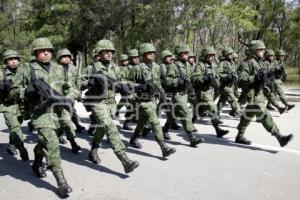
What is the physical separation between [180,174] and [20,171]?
2.26 metres

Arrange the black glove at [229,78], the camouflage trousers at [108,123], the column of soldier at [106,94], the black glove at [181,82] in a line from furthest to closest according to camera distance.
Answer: the black glove at [229,78]
the black glove at [181,82]
the camouflage trousers at [108,123]
the column of soldier at [106,94]

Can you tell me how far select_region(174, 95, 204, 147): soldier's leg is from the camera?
727 cm

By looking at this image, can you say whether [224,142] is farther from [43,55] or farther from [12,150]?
[43,55]

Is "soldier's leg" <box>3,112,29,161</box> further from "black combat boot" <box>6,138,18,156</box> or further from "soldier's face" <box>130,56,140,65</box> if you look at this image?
"soldier's face" <box>130,56,140,65</box>

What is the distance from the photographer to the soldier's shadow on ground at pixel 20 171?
18.3 ft

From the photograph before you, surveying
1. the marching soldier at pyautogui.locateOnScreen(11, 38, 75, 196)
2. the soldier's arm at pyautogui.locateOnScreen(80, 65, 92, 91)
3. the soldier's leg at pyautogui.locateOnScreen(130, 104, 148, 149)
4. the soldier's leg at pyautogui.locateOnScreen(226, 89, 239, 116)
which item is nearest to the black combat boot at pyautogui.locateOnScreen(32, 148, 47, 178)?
the marching soldier at pyautogui.locateOnScreen(11, 38, 75, 196)

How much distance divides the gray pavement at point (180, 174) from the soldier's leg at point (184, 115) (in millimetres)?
172

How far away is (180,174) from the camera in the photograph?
19.4 feet

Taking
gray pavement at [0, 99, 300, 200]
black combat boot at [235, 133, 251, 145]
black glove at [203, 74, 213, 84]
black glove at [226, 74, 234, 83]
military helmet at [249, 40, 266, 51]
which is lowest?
gray pavement at [0, 99, 300, 200]

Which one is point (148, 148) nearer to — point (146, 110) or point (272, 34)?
point (146, 110)

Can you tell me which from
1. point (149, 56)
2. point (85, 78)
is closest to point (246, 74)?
point (149, 56)

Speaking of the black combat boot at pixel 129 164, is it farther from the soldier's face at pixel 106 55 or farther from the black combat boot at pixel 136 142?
the black combat boot at pixel 136 142

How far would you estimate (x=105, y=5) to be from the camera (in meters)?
29.7

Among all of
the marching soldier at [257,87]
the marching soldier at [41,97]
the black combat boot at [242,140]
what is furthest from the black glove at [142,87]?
the black combat boot at [242,140]
